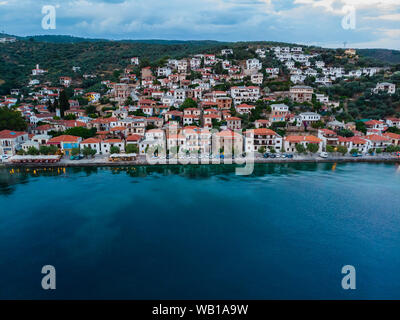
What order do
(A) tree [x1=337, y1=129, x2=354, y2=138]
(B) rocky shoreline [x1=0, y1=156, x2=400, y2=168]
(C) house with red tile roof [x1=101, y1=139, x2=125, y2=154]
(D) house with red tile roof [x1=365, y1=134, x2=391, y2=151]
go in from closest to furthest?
(B) rocky shoreline [x1=0, y1=156, x2=400, y2=168] → (C) house with red tile roof [x1=101, y1=139, x2=125, y2=154] → (D) house with red tile roof [x1=365, y1=134, x2=391, y2=151] → (A) tree [x1=337, y1=129, x2=354, y2=138]

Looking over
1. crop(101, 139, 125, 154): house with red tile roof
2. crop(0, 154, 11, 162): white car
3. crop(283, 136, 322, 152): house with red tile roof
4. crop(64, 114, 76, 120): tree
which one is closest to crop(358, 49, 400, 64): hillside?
crop(283, 136, 322, 152): house with red tile roof

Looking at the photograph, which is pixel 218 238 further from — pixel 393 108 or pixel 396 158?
pixel 393 108

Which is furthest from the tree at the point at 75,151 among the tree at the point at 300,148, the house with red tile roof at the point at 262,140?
the tree at the point at 300,148

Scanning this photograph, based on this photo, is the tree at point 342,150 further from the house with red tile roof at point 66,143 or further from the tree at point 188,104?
the house with red tile roof at point 66,143

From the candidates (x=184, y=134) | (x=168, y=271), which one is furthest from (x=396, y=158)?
(x=168, y=271)

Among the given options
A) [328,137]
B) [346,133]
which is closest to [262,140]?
[328,137]

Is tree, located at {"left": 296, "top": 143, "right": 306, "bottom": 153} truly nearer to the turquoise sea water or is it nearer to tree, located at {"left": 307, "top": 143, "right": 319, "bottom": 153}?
tree, located at {"left": 307, "top": 143, "right": 319, "bottom": 153}
